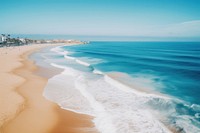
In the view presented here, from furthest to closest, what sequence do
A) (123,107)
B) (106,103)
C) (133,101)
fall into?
(133,101) < (106,103) < (123,107)

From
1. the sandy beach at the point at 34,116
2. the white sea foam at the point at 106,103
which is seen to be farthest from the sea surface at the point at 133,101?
the sandy beach at the point at 34,116

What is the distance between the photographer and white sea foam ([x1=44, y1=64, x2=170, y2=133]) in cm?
1148

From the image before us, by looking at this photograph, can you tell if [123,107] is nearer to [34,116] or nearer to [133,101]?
[133,101]

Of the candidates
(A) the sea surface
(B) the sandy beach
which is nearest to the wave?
(A) the sea surface

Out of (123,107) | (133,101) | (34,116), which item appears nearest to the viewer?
(34,116)

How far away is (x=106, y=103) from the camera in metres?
15.3

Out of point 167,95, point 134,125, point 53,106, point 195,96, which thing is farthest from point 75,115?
point 195,96

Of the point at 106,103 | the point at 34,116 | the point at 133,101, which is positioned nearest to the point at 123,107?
the point at 106,103

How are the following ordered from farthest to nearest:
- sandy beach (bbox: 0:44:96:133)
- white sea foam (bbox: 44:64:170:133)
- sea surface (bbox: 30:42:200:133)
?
sea surface (bbox: 30:42:200:133) < white sea foam (bbox: 44:64:170:133) < sandy beach (bbox: 0:44:96:133)

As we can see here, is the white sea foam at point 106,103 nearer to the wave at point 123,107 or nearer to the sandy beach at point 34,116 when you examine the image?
the wave at point 123,107

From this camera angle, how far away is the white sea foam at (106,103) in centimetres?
1148

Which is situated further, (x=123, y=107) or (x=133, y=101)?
(x=133, y=101)

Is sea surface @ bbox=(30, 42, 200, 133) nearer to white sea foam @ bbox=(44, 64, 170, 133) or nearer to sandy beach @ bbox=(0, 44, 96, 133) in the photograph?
white sea foam @ bbox=(44, 64, 170, 133)

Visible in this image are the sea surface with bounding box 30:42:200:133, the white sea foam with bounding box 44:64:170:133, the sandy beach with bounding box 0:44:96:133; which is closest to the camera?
the sandy beach with bounding box 0:44:96:133
